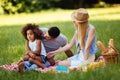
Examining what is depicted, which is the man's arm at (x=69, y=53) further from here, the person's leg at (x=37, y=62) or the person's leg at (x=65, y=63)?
the person's leg at (x=37, y=62)

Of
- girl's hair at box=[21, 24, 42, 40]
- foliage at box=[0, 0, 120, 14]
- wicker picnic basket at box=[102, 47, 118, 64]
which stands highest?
girl's hair at box=[21, 24, 42, 40]

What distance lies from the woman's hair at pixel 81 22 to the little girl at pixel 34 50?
0.78 m

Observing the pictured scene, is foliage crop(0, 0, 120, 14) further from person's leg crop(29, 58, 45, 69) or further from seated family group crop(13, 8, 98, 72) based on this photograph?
person's leg crop(29, 58, 45, 69)

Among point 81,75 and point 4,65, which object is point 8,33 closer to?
point 4,65

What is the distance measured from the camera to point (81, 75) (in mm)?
6668

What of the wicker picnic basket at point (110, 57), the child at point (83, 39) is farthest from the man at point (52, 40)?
the wicker picnic basket at point (110, 57)

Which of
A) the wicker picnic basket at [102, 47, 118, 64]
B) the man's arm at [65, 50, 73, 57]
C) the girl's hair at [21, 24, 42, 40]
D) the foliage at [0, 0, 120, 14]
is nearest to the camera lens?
the wicker picnic basket at [102, 47, 118, 64]

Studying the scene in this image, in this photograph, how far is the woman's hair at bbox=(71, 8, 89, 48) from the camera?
7820mm

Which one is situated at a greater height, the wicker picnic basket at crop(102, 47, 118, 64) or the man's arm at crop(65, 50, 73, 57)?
the wicker picnic basket at crop(102, 47, 118, 64)

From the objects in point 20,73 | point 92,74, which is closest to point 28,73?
point 20,73

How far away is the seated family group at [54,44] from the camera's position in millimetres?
7844

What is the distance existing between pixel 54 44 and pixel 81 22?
1096 mm

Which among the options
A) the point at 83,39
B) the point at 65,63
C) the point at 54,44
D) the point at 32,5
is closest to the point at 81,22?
the point at 83,39

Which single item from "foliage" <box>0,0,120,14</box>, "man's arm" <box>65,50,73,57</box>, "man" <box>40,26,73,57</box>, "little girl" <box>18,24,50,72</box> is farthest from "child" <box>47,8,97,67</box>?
"foliage" <box>0,0,120,14</box>
